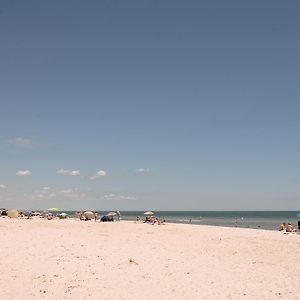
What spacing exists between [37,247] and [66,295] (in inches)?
337

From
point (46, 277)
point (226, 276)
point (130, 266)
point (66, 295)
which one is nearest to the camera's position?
point (66, 295)

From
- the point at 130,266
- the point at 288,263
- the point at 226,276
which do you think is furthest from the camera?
the point at 288,263

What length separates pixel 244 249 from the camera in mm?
22453

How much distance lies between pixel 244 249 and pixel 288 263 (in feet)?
15.9

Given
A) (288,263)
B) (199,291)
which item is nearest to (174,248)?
(288,263)

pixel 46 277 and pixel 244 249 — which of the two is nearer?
pixel 46 277

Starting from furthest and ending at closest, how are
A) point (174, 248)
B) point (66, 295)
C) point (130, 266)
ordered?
point (174, 248) < point (130, 266) < point (66, 295)

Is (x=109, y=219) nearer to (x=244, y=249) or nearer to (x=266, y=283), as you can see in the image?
(x=244, y=249)

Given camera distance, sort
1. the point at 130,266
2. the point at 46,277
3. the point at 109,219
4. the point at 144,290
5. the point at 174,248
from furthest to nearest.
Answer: the point at 109,219 → the point at 174,248 → the point at 130,266 → the point at 46,277 → the point at 144,290

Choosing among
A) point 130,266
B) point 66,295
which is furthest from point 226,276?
point 66,295

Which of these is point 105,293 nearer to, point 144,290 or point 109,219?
point 144,290

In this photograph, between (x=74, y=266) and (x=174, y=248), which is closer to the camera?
(x=74, y=266)

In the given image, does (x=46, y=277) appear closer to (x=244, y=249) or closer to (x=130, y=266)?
(x=130, y=266)

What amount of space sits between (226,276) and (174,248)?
7.86 meters
